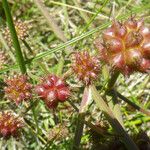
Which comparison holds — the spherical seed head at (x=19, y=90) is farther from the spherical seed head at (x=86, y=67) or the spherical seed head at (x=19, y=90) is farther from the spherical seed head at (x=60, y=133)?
the spherical seed head at (x=60, y=133)

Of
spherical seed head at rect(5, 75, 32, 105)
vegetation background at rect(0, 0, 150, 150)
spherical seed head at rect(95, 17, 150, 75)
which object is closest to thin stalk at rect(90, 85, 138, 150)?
vegetation background at rect(0, 0, 150, 150)

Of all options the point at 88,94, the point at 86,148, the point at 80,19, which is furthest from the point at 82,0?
the point at 88,94

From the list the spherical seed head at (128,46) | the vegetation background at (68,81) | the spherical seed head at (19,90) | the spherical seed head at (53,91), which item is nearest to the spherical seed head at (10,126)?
the vegetation background at (68,81)

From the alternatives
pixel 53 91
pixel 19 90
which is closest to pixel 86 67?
pixel 53 91

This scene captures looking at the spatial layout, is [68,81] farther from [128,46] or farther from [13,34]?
[128,46]

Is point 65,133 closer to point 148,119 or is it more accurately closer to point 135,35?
point 148,119

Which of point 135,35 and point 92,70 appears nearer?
point 135,35

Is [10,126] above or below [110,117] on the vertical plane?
above
